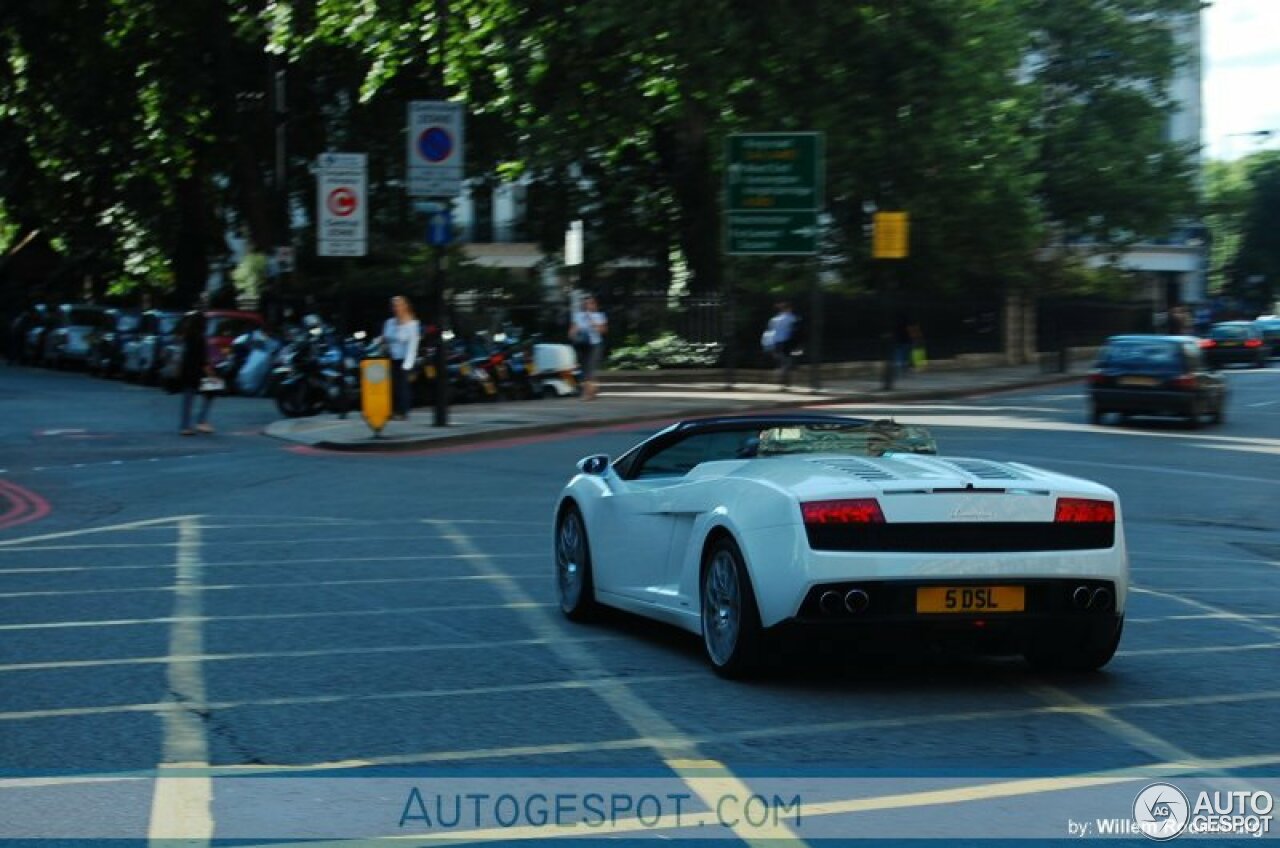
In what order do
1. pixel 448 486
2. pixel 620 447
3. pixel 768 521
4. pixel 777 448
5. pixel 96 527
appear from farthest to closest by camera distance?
pixel 620 447, pixel 448 486, pixel 96 527, pixel 777 448, pixel 768 521

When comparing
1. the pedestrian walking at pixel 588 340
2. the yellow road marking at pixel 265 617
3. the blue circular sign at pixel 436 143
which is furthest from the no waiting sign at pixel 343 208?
the yellow road marking at pixel 265 617

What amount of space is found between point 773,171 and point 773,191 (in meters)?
0.37

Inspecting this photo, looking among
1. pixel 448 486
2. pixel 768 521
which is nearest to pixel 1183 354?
pixel 448 486

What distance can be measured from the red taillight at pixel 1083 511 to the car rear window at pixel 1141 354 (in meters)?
23.6

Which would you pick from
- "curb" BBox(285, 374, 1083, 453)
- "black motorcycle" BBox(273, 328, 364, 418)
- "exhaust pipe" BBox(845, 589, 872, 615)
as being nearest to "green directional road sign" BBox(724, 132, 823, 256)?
"curb" BBox(285, 374, 1083, 453)

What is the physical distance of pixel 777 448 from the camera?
8.85 m

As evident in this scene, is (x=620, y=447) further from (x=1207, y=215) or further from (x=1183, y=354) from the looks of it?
(x=1207, y=215)

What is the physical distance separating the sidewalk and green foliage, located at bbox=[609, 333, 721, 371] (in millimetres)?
930

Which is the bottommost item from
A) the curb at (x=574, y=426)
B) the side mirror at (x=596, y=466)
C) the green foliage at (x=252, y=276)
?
the curb at (x=574, y=426)

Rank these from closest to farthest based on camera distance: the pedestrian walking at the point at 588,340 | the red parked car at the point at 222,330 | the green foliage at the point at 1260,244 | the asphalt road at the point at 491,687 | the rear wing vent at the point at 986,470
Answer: the asphalt road at the point at 491,687 < the rear wing vent at the point at 986,470 < the pedestrian walking at the point at 588,340 < the red parked car at the point at 222,330 < the green foliage at the point at 1260,244

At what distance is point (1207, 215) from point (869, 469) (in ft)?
156

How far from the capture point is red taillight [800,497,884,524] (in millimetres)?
7621

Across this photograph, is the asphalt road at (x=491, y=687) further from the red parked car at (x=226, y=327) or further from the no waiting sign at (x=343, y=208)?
the red parked car at (x=226, y=327)

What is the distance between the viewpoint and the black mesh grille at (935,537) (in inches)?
300
